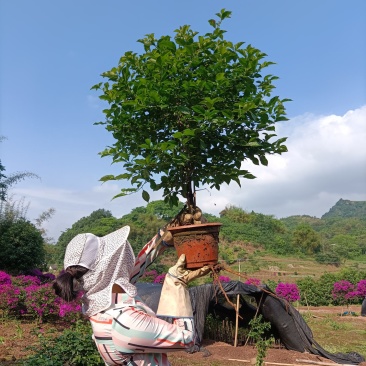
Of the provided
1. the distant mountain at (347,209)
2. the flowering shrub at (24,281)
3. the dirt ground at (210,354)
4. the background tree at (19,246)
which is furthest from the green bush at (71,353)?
the distant mountain at (347,209)

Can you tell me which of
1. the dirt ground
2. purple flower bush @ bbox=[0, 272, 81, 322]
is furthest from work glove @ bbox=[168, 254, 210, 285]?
purple flower bush @ bbox=[0, 272, 81, 322]

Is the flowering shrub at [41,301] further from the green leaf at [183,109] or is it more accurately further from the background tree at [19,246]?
the green leaf at [183,109]

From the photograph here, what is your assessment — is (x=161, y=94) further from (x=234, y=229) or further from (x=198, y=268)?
(x=234, y=229)

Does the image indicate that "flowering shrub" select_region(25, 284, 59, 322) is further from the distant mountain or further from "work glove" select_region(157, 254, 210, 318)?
the distant mountain

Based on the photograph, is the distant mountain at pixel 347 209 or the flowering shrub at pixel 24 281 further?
the distant mountain at pixel 347 209

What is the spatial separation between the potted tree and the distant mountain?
14820 cm

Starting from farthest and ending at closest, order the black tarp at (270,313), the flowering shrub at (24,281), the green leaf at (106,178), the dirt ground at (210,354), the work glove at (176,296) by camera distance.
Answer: the flowering shrub at (24,281) → the black tarp at (270,313) → the dirt ground at (210,354) → the green leaf at (106,178) → the work glove at (176,296)

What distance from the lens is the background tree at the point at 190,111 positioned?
2.57m

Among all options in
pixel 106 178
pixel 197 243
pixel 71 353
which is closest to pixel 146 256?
pixel 197 243

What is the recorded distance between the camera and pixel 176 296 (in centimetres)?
194

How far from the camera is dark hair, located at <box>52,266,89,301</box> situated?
1.86 m

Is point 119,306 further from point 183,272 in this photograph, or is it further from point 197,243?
point 197,243

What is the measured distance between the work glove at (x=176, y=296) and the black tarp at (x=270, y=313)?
22.0ft

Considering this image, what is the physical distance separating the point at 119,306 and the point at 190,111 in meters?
1.30
